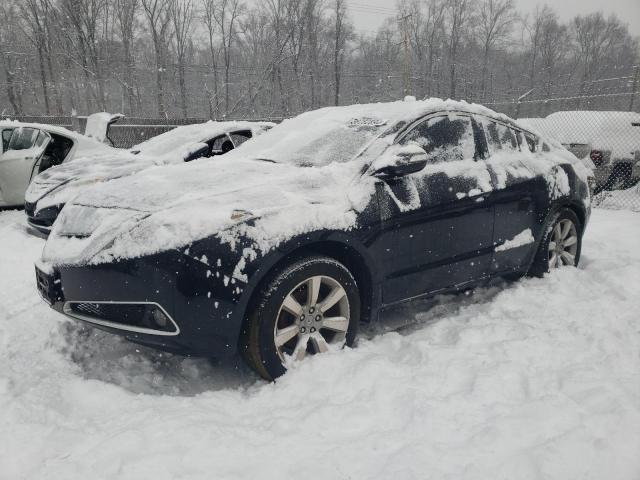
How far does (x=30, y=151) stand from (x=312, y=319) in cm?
725

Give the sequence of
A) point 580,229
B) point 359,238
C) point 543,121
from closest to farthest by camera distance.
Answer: point 359,238, point 580,229, point 543,121

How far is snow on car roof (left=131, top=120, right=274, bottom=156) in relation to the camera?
7285 millimetres

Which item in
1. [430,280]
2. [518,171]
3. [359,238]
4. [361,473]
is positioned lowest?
[361,473]

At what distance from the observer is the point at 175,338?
98.5 inches

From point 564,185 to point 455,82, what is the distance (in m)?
53.2

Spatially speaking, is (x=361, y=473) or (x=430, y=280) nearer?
(x=361, y=473)

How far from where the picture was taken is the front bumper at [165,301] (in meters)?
2.44

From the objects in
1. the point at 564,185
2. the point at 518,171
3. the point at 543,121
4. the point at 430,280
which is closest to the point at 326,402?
the point at 430,280

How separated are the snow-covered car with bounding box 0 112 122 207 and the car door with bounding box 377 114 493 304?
259 inches

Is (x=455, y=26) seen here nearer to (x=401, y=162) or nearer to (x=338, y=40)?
(x=338, y=40)

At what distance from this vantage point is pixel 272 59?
4097cm

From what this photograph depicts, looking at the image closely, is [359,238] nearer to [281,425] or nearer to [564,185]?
[281,425]

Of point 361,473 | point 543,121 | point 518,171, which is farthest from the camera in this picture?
point 543,121

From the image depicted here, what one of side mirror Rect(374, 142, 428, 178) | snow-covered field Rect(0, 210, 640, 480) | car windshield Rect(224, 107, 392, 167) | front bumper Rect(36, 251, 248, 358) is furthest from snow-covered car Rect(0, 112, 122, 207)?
side mirror Rect(374, 142, 428, 178)
